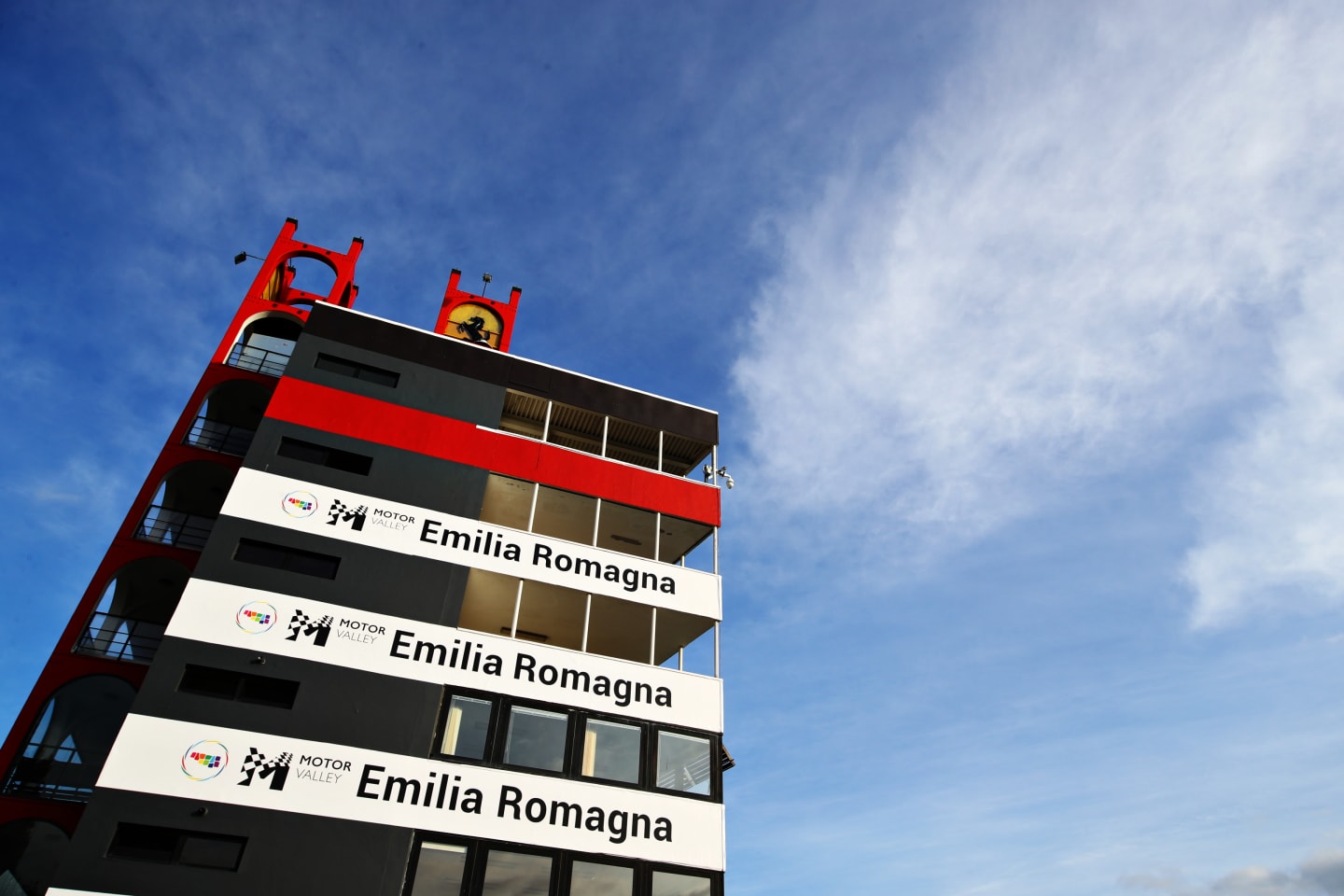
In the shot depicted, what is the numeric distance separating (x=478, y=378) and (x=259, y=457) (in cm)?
856

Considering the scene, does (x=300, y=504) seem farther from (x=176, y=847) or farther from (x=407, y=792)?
(x=176, y=847)

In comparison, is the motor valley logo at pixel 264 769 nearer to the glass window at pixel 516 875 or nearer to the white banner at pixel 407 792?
the white banner at pixel 407 792

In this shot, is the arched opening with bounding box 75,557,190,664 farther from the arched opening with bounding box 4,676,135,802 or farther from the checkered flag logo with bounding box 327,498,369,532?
the checkered flag logo with bounding box 327,498,369,532

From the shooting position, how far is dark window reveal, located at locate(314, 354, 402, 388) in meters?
29.9

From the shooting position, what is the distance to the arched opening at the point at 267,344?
32.7 metres

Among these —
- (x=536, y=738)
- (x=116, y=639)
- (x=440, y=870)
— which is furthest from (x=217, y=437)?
(x=440, y=870)

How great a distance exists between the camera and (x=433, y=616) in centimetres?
2561

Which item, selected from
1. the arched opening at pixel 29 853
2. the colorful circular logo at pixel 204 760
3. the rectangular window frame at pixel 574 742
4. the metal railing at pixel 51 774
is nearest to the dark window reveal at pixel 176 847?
the colorful circular logo at pixel 204 760

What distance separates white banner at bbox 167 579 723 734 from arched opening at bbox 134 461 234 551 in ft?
19.9

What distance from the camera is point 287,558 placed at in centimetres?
2528

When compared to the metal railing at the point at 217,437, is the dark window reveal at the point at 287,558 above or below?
below

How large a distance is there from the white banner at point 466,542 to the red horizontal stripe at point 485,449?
2.41m

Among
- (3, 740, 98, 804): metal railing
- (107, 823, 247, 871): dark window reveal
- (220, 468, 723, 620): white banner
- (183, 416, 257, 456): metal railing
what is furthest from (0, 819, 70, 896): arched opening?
(183, 416, 257, 456): metal railing

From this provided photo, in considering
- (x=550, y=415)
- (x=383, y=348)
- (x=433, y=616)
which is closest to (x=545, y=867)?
(x=433, y=616)
